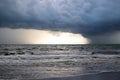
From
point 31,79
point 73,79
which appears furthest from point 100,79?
point 31,79

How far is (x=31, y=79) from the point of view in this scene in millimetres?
19766

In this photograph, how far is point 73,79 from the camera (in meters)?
18.8

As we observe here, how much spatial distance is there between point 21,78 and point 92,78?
5.52 metres

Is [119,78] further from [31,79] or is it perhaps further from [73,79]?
[31,79]

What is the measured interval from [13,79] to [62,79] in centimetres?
391

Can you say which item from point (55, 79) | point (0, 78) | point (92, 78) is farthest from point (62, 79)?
point (0, 78)

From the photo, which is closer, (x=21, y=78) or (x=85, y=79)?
(x=85, y=79)

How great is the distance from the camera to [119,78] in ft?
62.5

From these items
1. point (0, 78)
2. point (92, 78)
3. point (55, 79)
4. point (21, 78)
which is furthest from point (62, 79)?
point (0, 78)

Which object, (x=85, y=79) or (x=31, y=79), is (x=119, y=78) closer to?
(x=85, y=79)

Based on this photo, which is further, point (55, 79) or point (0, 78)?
point (0, 78)

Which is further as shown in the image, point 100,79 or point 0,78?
point 0,78

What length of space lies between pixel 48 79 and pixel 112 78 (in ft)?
15.2

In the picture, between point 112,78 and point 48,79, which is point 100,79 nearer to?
point 112,78
